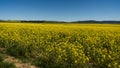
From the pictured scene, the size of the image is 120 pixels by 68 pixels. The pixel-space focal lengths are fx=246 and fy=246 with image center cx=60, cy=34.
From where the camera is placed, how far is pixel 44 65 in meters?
9.67

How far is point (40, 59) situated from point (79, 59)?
268cm

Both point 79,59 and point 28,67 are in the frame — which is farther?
point 28,67

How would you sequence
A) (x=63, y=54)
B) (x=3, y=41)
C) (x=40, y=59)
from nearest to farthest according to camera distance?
(x=63, y=54)
(x=40, y=59)
(x=3, y=41)

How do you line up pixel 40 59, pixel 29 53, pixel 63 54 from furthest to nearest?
pixel 29 53 → pixel 40 59 → pixel 63 54

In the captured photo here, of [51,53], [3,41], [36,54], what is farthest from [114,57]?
[3,41]

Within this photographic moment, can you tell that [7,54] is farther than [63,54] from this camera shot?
Yes

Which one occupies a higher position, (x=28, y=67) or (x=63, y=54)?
(x=63, y=54)

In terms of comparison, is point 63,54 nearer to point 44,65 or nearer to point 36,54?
point 44,65

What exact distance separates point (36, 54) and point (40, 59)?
1496 mm

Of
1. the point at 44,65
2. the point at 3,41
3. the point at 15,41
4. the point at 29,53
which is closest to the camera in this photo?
the point at 44,65

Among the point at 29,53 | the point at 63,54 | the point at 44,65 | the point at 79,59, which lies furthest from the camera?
the point at 29,53

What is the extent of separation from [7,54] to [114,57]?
567cm

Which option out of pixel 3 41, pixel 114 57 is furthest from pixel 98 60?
pixel 3 41

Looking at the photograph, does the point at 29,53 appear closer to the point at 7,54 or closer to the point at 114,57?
the point at 7,54
